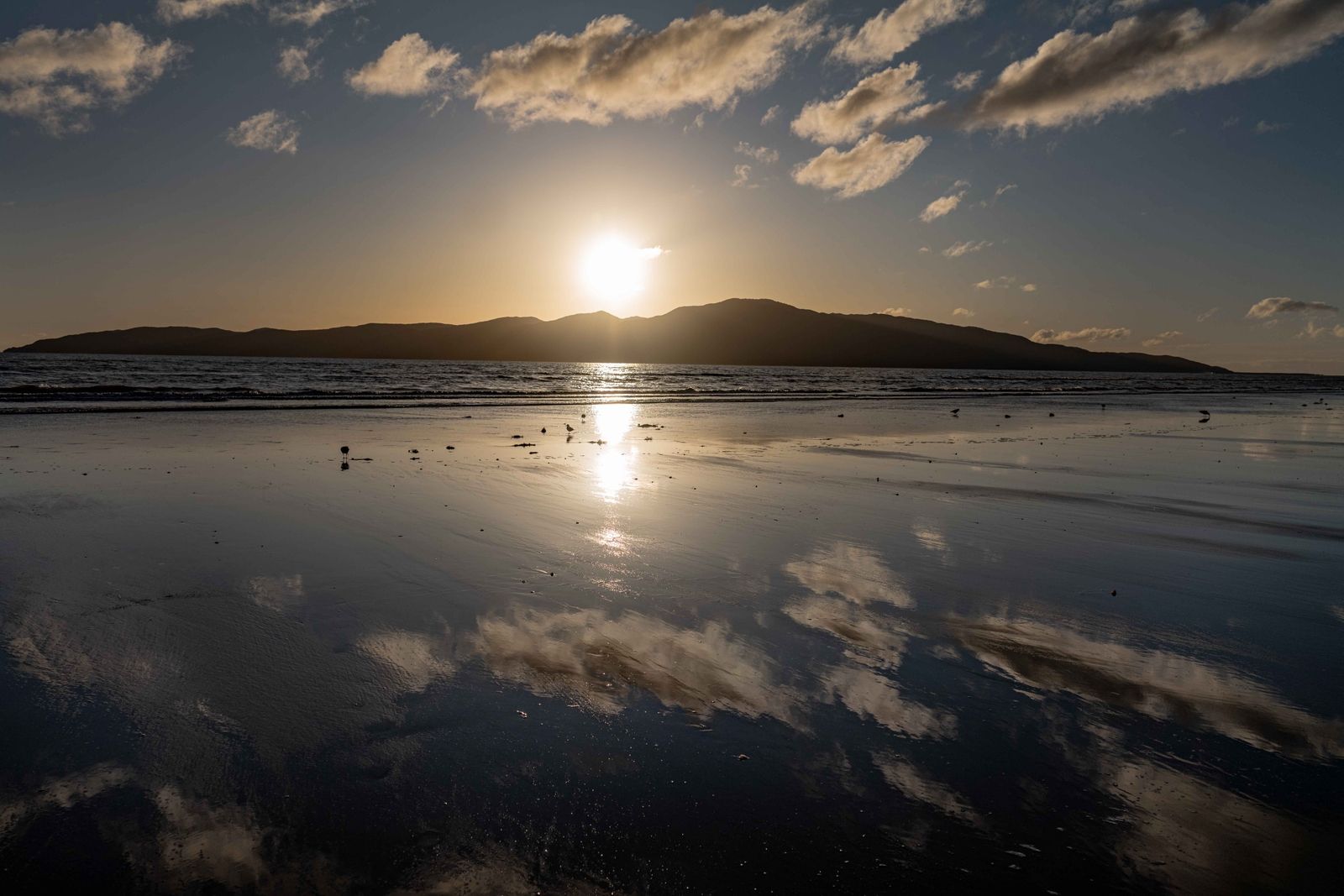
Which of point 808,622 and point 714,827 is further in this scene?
point 808,622

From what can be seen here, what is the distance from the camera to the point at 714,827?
130 inches

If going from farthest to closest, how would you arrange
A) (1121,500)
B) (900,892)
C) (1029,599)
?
(1121,500) < (1029,599) < (900,892)

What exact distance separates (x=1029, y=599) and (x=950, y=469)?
9310 mm

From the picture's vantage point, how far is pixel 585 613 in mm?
6082

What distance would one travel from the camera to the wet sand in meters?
3.12

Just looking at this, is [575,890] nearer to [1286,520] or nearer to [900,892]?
[900,892]

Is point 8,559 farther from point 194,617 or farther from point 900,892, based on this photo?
point 900,892

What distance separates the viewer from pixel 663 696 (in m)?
4.60

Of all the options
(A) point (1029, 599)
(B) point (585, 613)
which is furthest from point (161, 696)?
(A) point (1029, 599)

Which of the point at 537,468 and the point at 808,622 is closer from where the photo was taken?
the point at 808,622

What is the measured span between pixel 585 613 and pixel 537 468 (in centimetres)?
898

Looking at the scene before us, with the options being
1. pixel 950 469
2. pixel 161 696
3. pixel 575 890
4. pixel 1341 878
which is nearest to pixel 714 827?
pixel 575 890

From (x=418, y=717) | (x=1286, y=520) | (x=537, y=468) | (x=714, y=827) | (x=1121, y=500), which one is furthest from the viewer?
(x=537, y=468)

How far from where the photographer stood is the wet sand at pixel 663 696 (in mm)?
3125
